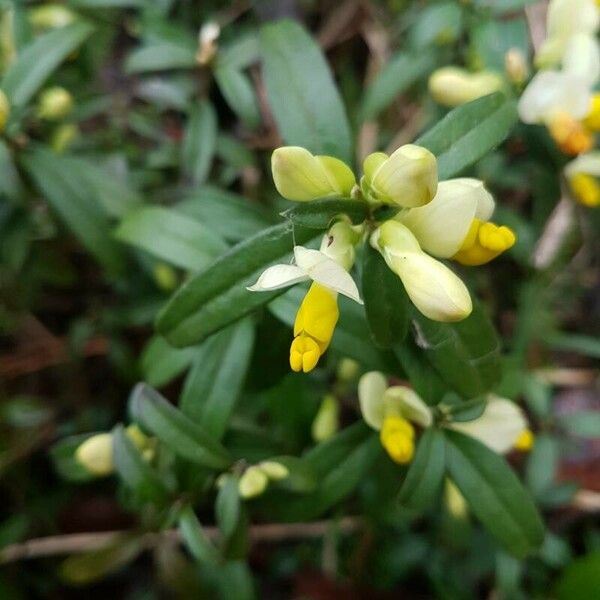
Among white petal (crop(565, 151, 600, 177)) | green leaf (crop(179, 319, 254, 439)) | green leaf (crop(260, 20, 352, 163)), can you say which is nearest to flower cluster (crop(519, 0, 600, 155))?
white petal (crop(565, 151, 600, 177))

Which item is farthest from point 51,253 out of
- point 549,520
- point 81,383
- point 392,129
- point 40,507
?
point 549,520

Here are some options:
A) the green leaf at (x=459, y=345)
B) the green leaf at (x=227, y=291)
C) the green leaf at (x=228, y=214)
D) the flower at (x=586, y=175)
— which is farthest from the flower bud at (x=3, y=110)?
the flower at (x=586, y=175)

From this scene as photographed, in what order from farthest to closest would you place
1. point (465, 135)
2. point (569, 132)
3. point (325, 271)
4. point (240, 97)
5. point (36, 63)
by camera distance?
point (240, 97) < point (36, 63) < point (569, 132) < point (465, 135) < point (325, 271)

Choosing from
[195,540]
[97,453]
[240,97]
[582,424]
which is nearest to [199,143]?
[240,97]

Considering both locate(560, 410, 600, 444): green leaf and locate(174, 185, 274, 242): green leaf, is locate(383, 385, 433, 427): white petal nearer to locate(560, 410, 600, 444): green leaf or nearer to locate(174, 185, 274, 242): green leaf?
locate(174, 185, 274, 242): green leaf

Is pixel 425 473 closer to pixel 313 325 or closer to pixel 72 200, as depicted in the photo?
pixel 313 325

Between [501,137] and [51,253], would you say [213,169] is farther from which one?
[501,137]

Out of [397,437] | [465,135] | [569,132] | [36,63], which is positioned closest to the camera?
[465,135]
